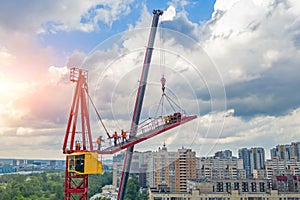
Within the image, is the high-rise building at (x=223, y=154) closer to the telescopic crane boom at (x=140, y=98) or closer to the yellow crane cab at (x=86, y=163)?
the yellow crane cab at (x=86, y=163)

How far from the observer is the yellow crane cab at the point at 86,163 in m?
7.42

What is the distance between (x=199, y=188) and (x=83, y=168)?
46.5ft

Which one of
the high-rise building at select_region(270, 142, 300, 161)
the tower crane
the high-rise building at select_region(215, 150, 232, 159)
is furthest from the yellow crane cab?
the high-rise building at select_region(270, 142, 300, 161)


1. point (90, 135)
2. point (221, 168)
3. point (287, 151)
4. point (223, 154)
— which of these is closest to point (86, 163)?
point (90, 135)

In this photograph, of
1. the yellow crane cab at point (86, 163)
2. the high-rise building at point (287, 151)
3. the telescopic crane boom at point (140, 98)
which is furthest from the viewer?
the high-rise building at point (287, 151)

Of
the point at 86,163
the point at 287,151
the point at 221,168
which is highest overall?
the point at 86,163

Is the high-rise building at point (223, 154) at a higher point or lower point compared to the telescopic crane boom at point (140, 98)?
lower

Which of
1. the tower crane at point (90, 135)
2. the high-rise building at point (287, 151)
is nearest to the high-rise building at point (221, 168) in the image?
the high-rise building at point (287, 151)

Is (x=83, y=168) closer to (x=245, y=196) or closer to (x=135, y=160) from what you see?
(x=135, y=160)

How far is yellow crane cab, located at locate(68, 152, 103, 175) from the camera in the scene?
24.3 ft

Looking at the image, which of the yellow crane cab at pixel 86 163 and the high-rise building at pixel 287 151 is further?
the high-rise building at pixel 287 151

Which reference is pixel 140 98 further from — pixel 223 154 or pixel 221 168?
pixel 223 154

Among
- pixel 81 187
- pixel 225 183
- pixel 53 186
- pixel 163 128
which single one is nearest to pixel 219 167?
pixel 225 183

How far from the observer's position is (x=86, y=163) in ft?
24.3
